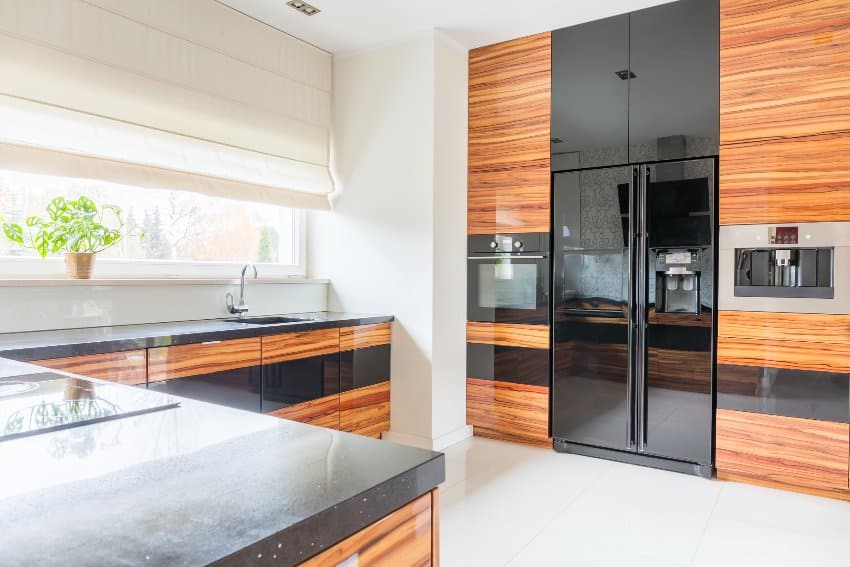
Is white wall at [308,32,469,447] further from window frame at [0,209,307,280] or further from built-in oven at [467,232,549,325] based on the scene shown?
window frame at [0,209,307,280]

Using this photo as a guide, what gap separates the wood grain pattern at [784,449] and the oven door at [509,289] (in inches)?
45.8

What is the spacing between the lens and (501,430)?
3773 millimetres

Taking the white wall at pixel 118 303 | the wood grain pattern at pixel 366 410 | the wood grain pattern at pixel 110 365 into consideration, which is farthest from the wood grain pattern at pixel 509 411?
the wood grain pattern at pixel 110 365

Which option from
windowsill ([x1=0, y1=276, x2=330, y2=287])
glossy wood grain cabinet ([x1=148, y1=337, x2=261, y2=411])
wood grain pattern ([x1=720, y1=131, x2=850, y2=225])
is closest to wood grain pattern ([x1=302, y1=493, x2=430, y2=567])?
glossy wood grain cabinet ([x1=148, y1=337, x2=261, y2=411])

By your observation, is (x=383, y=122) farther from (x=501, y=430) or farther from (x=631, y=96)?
(x=501, y=430)

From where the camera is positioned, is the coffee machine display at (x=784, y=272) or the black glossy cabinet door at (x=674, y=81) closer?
the coffee machine display at (x=784, y=272)

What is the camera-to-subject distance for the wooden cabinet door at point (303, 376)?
2.83 meters

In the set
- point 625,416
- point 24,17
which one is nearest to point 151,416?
point 24,17

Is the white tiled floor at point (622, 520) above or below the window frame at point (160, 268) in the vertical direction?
below

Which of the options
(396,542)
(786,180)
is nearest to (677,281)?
(786,180)

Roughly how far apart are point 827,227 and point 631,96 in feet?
3.98

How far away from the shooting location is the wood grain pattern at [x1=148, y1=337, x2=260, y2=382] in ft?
7.63

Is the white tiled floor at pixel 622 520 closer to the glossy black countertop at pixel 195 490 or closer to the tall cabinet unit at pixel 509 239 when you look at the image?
the tall cabinet unit at pixel 509 239

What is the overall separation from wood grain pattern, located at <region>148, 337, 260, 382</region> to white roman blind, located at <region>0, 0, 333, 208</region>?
949 mm
